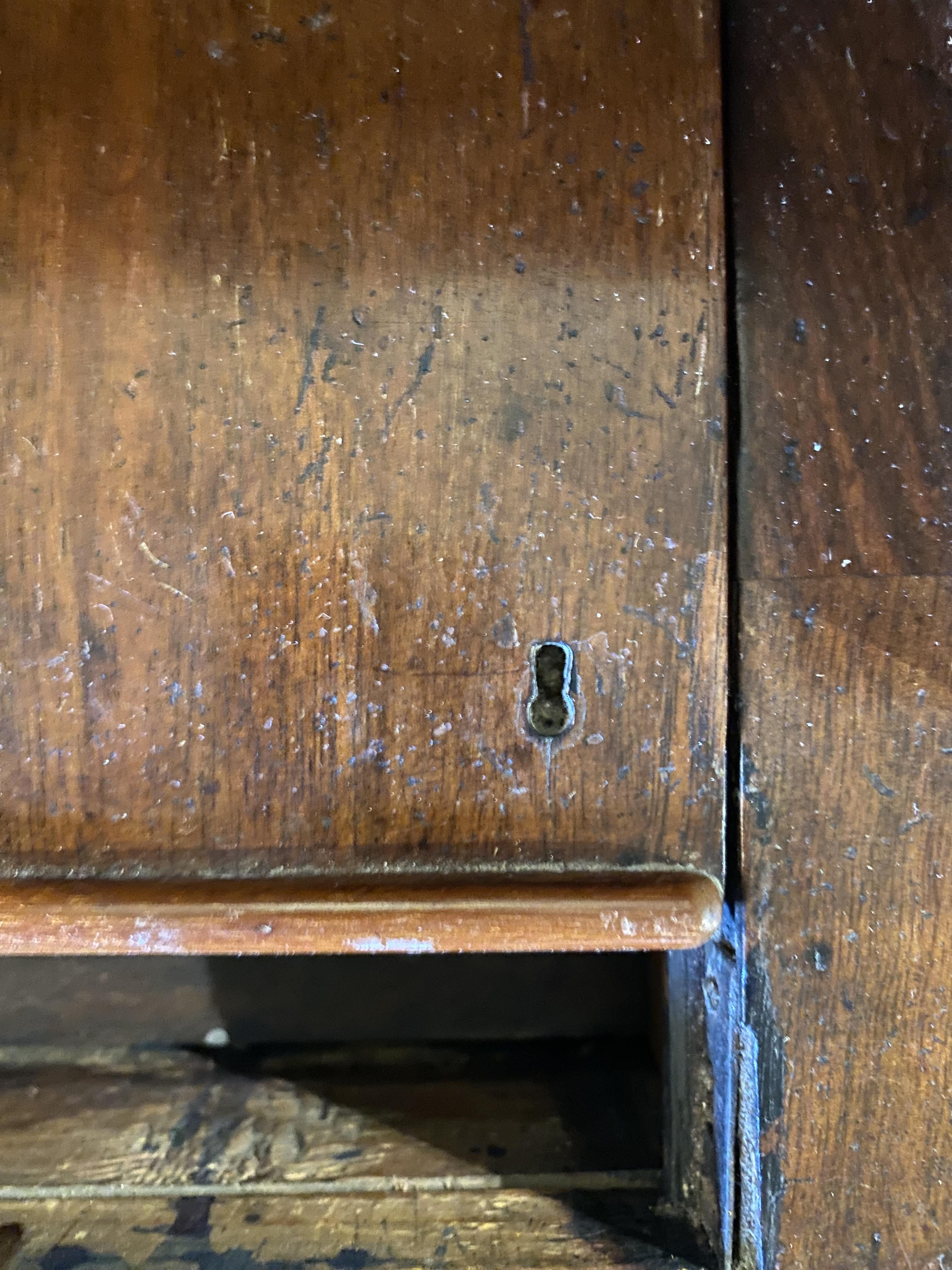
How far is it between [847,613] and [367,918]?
15.0 inches

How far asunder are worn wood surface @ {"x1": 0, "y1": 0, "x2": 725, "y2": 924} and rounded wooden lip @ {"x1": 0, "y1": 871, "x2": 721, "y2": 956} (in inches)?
0.9

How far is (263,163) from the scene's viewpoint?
0.50 m

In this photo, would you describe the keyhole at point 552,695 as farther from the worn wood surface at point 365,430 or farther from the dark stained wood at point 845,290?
the dark stained wood at point 845,290

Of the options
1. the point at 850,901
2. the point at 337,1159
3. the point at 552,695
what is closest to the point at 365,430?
the point at 552,695

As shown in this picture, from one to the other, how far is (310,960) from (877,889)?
0.56 metres

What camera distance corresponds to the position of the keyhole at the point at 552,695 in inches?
20.0

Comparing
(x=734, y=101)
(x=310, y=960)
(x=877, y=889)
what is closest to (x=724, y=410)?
(x=734, y=101)

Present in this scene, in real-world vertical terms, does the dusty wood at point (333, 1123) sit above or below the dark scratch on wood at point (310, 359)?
below

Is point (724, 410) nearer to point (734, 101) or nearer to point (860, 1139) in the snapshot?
point (734, 101)

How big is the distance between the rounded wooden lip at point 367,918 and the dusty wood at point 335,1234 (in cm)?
29

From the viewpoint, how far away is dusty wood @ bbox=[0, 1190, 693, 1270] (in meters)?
0.58

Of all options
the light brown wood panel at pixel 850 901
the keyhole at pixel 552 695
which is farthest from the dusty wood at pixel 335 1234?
the keyhole at pixel 552 695

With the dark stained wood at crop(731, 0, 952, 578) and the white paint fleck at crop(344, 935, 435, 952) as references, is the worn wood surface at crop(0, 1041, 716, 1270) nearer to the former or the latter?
the white paint fleck at crop(344, 935, 435, 952)

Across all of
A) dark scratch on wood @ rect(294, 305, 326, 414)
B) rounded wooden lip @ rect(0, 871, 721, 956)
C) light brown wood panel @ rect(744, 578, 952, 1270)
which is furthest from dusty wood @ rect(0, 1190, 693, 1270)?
dark scratch on wood @ rect(294, 305, 326, 414)
